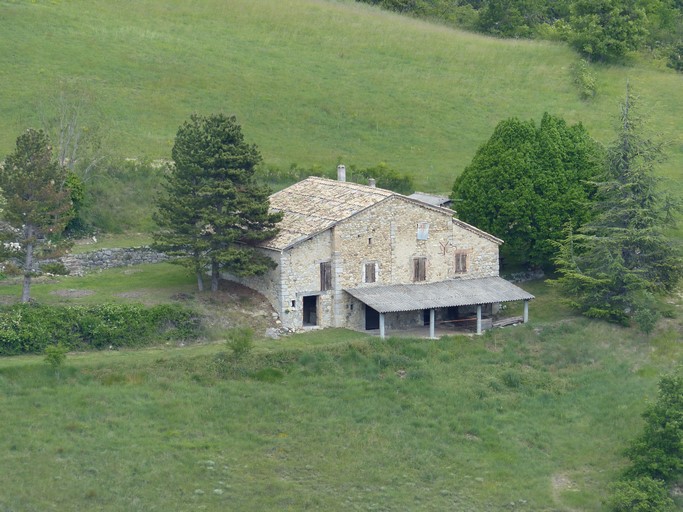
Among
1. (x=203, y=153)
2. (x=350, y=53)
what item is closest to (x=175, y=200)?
(x=203, y=153)

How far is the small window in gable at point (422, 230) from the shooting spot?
63.7 metres

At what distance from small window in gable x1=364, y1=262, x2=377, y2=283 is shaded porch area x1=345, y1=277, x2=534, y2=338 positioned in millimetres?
363

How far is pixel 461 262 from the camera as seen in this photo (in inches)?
2574

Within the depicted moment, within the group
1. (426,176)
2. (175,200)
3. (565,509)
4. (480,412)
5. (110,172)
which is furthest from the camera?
(426,176)

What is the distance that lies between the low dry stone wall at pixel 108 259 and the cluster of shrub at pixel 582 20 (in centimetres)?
4661

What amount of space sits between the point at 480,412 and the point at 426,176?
99.2ft

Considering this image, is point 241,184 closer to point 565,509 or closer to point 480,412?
point 480,412

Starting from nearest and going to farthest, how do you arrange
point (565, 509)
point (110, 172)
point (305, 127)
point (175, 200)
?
point (565, 509), point (175, 200), point (110, 172), point (305, 127)

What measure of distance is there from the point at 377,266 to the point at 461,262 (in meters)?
4.62

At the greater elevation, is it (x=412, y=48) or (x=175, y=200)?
(x=412, y=48)

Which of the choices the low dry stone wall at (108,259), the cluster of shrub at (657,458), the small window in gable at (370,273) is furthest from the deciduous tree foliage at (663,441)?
the low dry stone wall at (108,259)

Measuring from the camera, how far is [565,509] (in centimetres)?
5009

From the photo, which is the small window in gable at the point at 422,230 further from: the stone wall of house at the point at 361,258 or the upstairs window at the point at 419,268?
the upstairs window at the point at 419,268

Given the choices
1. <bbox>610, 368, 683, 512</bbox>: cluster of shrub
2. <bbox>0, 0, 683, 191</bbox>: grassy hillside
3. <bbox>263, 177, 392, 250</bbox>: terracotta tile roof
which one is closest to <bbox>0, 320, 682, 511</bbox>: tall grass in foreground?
<bbox>610, 368, 683, 512</bbox>: cluster of shrub
